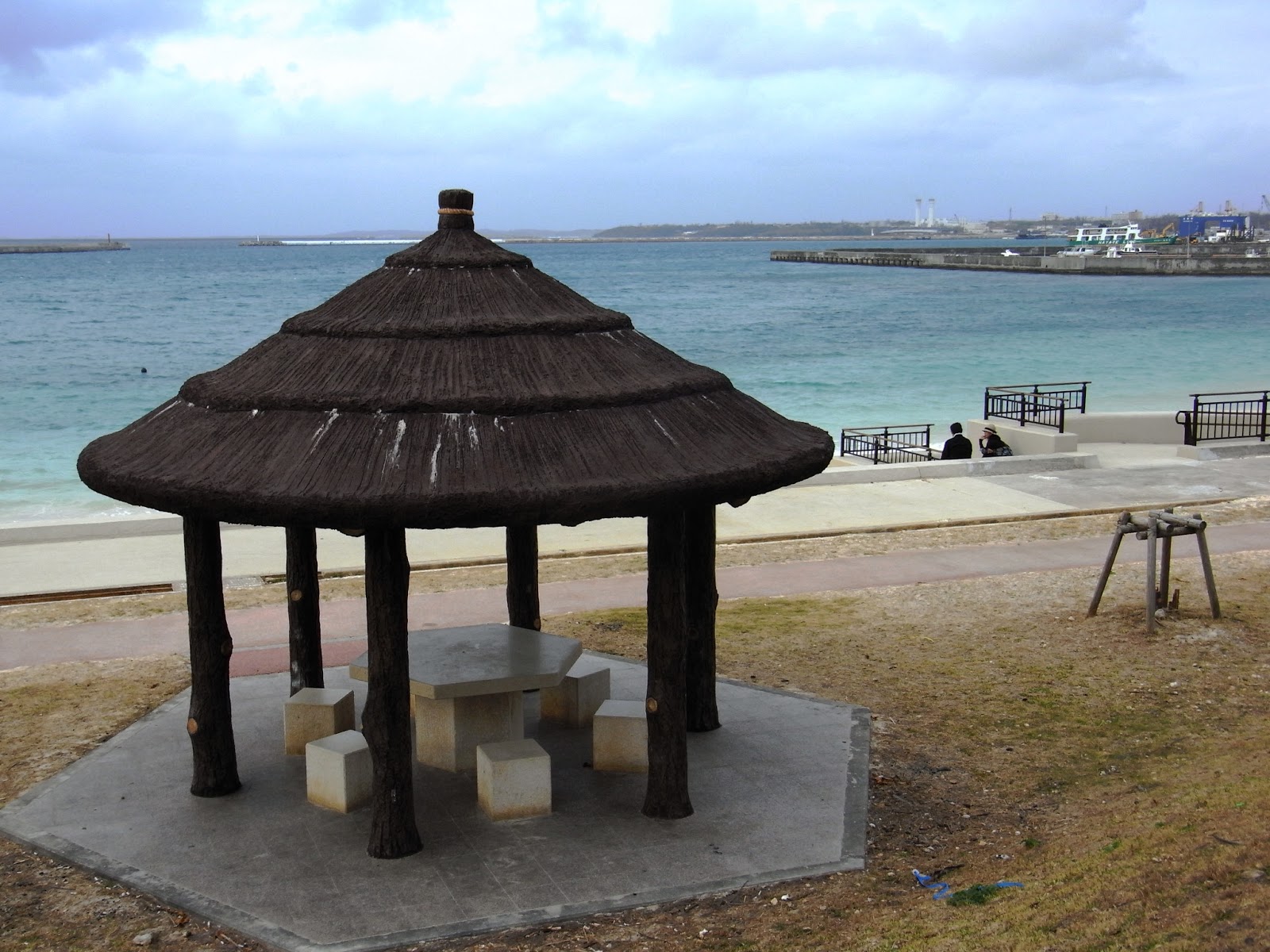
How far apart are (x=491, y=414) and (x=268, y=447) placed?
132 cm

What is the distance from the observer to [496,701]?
970 centimetres

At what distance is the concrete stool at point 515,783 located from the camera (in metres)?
8.76

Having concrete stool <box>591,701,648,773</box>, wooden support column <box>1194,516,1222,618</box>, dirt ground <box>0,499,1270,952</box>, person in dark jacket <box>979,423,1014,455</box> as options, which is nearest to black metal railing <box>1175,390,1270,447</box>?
person in dark jacket <box>979,423,1014,455</box>

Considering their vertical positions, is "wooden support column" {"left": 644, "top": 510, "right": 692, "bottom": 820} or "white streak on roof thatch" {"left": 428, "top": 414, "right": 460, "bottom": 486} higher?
"white streak on roof thatch" {"left": 428, "top": 414, "right": 460, "bottom": 486}

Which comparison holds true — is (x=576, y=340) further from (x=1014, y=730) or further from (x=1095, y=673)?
(x=1095, y=673)

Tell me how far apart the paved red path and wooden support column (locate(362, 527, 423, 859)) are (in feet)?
15.2

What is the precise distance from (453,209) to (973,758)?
18.2ft

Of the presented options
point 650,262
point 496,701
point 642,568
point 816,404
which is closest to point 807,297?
point 816,404

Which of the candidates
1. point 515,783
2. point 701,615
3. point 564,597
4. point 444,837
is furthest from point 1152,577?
point 444,837

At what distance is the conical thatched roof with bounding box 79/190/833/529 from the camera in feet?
24.4

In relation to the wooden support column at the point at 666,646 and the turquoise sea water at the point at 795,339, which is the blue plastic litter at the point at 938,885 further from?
the turquoise sea water at the point at 795,339

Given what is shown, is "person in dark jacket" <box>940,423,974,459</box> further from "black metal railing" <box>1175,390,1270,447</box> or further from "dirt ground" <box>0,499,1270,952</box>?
"dirt ground" <box>0,499,1270,952</box>

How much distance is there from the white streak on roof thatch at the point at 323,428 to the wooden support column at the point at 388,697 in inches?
23.6

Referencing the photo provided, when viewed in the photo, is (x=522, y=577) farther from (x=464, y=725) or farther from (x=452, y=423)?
(x=452, y=423)
